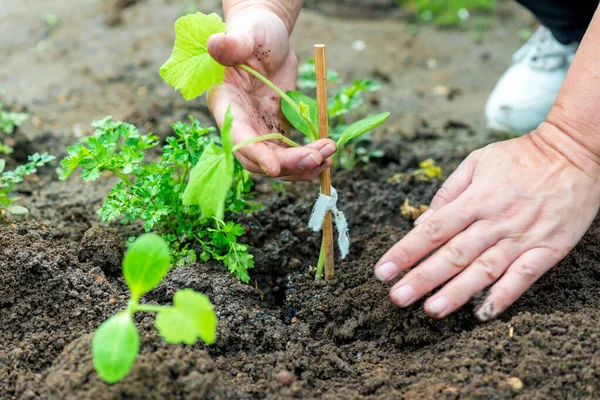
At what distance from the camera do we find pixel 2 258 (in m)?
1.96

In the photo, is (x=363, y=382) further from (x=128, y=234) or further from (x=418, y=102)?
(x=418, y=102)

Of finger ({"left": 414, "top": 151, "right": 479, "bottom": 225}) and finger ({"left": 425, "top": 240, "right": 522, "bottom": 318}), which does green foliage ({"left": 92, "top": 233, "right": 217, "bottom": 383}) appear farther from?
finger ({"left": 414, "top": 151, "right": 479, "bottom": 225})

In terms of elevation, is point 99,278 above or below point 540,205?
below

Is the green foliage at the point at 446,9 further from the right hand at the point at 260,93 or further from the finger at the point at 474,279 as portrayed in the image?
the finger at the point at 474,279

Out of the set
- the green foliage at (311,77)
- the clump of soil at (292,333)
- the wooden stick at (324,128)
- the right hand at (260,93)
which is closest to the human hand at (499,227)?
the clump of soil at (292,333)

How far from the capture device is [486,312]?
5.79ft

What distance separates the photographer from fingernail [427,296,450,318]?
5.68 ft

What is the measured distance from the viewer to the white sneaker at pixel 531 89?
11.4ft

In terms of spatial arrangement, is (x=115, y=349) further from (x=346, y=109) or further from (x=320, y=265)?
(x=346, y=109)

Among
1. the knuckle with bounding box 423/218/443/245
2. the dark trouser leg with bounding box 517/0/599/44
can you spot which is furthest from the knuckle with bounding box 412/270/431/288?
the dark trouser leg with bounding box 517/0/599/44

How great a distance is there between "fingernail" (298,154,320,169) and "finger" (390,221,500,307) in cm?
43

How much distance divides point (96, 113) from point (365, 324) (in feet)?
8.32

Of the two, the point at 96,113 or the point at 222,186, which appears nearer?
the point at 222,186

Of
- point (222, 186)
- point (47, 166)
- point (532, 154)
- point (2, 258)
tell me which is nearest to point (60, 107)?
point (47, 166)
